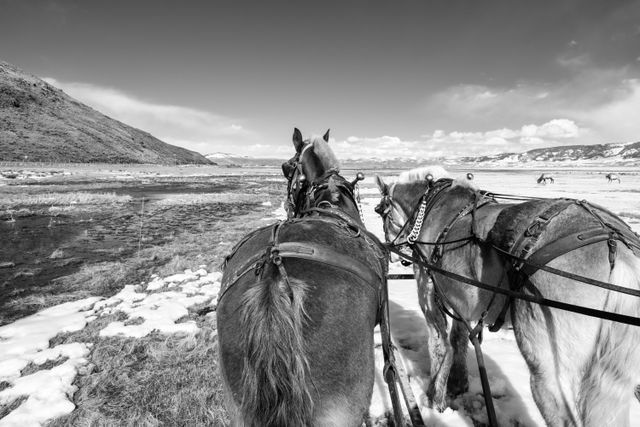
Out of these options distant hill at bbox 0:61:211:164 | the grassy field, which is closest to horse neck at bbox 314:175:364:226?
the grassy field

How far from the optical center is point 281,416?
4.95 feet

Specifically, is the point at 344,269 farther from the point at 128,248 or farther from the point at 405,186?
the point at 128,248

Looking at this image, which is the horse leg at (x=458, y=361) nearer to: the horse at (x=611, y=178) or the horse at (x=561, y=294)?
the horse at (x=561, y=294)

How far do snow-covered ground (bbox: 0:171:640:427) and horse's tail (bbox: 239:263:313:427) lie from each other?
8.88 feet

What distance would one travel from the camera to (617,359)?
2090 millimetres

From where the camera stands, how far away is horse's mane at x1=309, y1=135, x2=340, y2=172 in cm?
414

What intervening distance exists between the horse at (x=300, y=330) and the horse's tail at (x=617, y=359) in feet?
5.33

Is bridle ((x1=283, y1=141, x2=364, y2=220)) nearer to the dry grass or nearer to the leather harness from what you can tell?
the leather harness

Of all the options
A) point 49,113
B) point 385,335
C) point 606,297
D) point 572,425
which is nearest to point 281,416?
point 385,335

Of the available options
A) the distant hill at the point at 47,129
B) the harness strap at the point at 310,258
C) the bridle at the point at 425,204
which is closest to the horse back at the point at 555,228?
the bridle at the point at 425,204

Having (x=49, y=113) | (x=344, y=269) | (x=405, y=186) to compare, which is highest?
(x=49, y=113)

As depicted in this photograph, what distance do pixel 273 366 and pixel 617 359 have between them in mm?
2416

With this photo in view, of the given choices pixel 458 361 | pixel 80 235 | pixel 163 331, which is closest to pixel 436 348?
pixel 458 361

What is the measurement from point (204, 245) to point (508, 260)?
11294 mm
